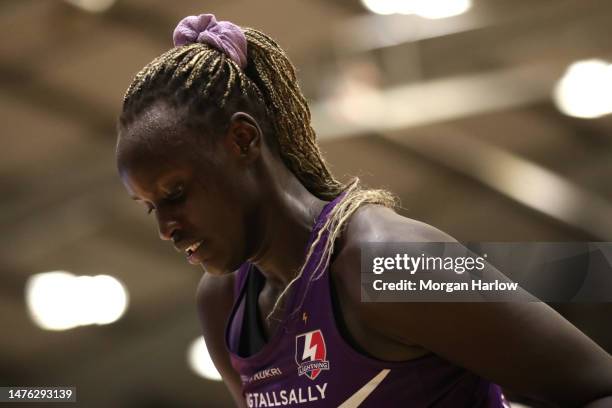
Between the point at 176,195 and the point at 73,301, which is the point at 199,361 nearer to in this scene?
the point at 73,301

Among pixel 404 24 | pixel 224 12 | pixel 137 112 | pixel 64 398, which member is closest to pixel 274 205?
pixel 137 112

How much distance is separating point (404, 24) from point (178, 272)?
1466 mm

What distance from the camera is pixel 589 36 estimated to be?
2.96m

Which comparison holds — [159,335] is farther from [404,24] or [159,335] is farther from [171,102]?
[171,102]

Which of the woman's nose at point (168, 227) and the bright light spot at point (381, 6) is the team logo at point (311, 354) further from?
the bright light spot at point (381, 6)

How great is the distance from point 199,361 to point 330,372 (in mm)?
3063

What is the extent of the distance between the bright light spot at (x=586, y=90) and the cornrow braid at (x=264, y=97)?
2.08 meters

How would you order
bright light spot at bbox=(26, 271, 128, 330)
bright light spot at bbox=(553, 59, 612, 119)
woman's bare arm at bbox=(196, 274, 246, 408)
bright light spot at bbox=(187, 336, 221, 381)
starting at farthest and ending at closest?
bright light spot at bbox=(187, 336, 221, 381)
bright light spot at bbox=(26, 271, 128, 330)
bright light spot at bbox=(553, 59, 612, 119)
woman's bare arm at bbox=(196, 274, 246, 408)

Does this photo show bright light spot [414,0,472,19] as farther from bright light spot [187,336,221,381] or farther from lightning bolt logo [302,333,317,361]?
lightning bolt logo [302,333,317,361]

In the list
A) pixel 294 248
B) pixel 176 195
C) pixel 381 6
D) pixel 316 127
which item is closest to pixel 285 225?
pixel 294 248
